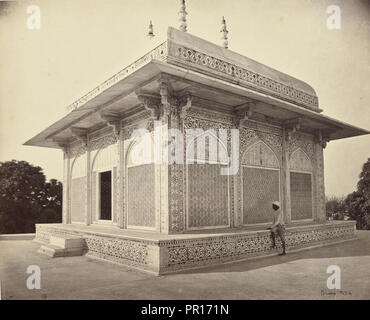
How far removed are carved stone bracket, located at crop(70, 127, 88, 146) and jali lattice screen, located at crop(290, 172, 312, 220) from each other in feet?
18.1

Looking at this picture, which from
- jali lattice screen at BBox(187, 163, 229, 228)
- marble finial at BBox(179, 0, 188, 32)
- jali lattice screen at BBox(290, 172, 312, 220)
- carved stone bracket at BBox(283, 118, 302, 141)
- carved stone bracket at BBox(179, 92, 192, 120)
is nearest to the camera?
carved stone bracket at BBox(179, 92, 192, 120)

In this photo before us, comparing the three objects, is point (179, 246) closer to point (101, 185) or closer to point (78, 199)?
point (101, 185)

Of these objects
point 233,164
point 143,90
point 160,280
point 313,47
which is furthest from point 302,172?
point 160,280

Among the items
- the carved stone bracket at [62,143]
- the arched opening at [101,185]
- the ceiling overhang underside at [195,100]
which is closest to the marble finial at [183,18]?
the ceiling overhang underside at [195,100]

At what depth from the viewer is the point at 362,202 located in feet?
44.7

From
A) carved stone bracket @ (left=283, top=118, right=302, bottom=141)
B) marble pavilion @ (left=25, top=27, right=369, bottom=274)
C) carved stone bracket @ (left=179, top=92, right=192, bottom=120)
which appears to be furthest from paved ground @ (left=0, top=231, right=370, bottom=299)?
carved stone bracket @ (left=283, top=118, right=302, bottom=141)

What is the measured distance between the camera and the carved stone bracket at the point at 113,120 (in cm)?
749

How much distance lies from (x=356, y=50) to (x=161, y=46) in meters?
3.32

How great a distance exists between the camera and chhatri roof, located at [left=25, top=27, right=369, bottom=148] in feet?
18.9

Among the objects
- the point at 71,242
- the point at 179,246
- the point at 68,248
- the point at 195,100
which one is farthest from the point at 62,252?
the point at 195,100

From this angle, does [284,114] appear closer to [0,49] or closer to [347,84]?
[347,84]

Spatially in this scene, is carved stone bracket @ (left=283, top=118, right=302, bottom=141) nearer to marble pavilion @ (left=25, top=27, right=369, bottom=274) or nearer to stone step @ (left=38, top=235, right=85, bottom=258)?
marble pavilion @ (left=25, top=27, right=369, bottom=274)

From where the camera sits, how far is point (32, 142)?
10.4 metres
